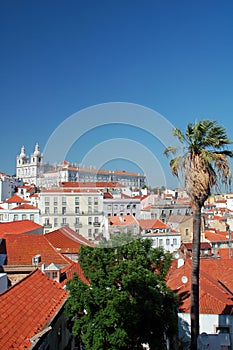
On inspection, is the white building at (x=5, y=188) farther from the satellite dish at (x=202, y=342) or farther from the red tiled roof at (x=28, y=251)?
the satellite dish at (x=202, y=342)

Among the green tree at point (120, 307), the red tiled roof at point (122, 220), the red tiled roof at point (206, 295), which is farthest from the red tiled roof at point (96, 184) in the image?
the red tiled roof at point (206, 295)

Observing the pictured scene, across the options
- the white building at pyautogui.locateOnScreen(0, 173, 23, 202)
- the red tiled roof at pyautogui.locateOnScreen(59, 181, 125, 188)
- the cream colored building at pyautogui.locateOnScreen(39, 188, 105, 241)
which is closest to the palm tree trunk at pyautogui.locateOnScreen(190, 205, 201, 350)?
the red tiled roof at pyautogui.locateOnScreen(59, 181, 125, 188)

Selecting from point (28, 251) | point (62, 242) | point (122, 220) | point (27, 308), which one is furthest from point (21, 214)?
point (27, 308)

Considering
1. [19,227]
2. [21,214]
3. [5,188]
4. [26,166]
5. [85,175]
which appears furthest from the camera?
[26,166]

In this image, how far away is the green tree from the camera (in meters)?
10.7

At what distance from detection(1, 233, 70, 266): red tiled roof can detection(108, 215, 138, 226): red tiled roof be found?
8205 mm

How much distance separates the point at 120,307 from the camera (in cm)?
1077

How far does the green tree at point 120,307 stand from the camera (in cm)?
1066

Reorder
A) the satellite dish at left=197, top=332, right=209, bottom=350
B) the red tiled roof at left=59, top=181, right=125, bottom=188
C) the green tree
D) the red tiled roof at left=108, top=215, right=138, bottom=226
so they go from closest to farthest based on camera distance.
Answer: the satellite dish at left=197, top=332, right=209, bottom=350 → the green tree → the red tiled roof at left=59, top=181, right=125, bottom=188 → the red tiled roof at left=108, top=215, right=138, bottom=226

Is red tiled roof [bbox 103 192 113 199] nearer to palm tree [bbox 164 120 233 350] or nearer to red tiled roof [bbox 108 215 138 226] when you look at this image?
red tiled roof [bbox 108 215 138 226]

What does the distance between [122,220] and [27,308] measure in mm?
6973

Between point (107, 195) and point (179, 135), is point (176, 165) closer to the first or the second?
point (179, 135)

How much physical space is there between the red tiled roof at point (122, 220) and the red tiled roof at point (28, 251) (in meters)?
8.21

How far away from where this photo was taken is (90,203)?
14.8 m
